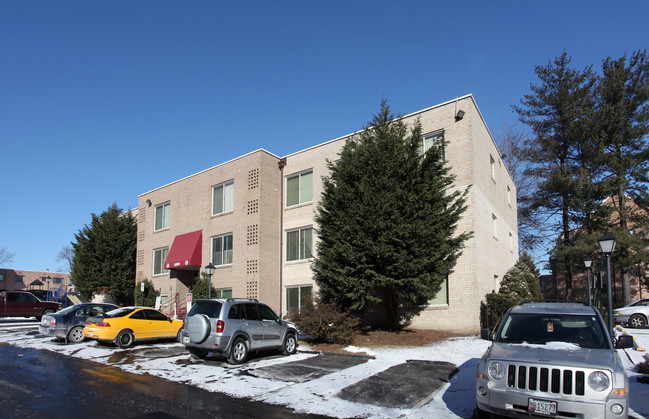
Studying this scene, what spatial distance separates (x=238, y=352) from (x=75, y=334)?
832cm

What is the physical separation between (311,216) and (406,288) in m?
7.91

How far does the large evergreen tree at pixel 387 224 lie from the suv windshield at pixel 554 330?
24.1ft

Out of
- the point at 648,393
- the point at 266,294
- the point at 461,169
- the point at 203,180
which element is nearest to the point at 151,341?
the point at 266,294

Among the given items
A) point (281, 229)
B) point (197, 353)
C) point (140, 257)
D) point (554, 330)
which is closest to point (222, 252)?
point (281, 229)

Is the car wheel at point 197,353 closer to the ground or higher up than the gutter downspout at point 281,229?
closer to the ground

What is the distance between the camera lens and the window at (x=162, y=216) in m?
28.6

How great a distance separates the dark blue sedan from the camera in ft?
51.7

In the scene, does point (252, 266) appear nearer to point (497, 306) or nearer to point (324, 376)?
point (497, 306)

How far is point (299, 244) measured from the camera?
880 inches

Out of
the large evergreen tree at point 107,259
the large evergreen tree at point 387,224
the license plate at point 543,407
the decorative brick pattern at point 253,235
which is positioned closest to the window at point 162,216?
the large evergreen tree at point 107,259

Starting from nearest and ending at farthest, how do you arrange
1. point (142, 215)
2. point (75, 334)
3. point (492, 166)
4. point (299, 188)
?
point (75, 334)
point (492, 166)
point (299, 188)
point (142, 215)

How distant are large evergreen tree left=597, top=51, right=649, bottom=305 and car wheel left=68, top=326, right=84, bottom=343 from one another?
101ft

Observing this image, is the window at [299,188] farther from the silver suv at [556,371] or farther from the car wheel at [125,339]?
the silver suv at [556,371]

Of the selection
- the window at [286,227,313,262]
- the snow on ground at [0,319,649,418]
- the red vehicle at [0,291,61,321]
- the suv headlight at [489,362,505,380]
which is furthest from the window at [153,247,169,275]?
the suv headlight at [489,362,505,380]
